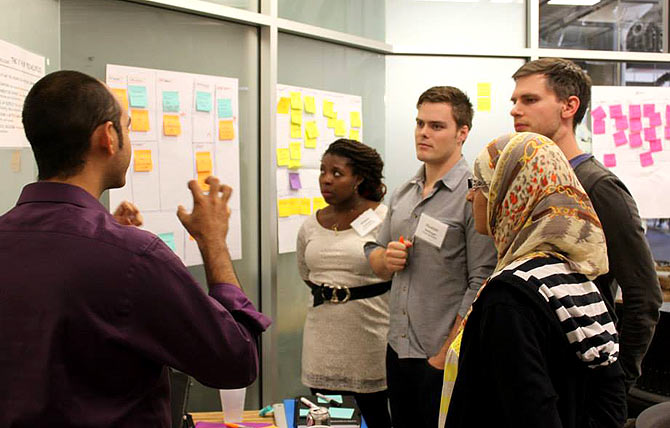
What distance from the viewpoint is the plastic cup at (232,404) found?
204 cm

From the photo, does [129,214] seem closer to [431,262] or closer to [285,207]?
[431,262]

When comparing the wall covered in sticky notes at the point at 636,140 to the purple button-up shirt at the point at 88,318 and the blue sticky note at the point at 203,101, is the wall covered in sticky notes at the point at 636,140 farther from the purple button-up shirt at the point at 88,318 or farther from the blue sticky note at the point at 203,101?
the purple button-up shirt at the point at 88,318

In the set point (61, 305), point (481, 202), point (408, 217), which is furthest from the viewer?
point (408, 217)

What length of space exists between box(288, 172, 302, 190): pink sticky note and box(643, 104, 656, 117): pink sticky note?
2.28m

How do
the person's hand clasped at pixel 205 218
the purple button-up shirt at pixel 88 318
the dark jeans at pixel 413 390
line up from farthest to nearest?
the dark jeans at pixel 413 390 < the person's hand clasped at pixel 205 218 < the purple button-up shirt at pixel 88 318

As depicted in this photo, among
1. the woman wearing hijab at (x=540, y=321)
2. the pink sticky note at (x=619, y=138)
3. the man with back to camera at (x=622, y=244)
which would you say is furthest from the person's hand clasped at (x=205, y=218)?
the pink sticky note at (x=619, y=138)

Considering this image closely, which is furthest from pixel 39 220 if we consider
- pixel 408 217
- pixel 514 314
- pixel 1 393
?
pixel 408 217

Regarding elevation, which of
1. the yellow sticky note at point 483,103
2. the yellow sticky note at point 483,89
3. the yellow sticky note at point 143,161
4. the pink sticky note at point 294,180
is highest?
the yellow sticky note at point 483,89

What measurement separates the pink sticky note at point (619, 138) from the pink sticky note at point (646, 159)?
0.47ft

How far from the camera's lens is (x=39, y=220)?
113cm

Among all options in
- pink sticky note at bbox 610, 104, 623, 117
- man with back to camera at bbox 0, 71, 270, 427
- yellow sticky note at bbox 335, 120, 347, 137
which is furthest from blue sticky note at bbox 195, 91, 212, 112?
pink sticky note at bbox 610, 104, 623, 117

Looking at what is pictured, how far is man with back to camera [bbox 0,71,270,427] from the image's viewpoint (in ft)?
3.56

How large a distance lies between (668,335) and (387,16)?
2.29 meters

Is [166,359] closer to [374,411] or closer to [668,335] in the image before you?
[374,411]
